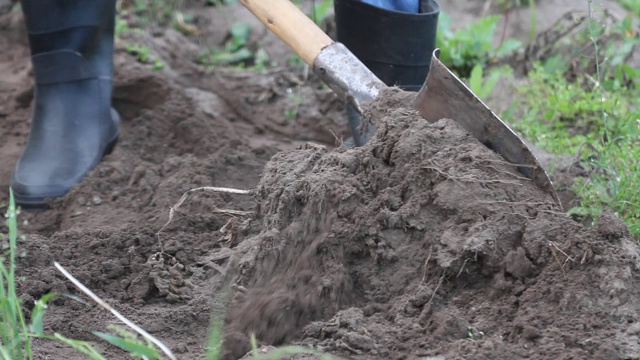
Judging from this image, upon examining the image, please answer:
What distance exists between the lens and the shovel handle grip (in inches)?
97.9

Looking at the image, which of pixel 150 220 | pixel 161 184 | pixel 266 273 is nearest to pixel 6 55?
pixel 161 184

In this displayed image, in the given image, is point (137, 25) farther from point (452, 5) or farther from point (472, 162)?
point (472, 162)

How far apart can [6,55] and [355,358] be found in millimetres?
2917

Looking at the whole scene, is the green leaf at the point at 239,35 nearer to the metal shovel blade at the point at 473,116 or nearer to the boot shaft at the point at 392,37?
the boot shaft at the point at 392,37

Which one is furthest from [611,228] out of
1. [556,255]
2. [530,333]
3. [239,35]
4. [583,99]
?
[239,35]

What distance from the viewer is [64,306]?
6.58 ft

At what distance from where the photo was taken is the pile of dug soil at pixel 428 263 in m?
1.70

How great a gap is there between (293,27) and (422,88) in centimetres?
52

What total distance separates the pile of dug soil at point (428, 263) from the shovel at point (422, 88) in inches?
1.8

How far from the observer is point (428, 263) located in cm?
185

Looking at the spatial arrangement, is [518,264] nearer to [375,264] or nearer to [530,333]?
[530,333]

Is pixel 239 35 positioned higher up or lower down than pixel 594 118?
lower down

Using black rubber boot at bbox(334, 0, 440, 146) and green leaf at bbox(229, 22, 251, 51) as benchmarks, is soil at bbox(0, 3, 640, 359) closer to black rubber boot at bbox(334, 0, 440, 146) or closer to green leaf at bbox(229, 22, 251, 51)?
black rubber boot at bbox(334, 0, 440, 146)

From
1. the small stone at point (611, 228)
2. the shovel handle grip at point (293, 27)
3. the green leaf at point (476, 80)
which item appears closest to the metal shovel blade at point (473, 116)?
the small stone at point (611, 228)
